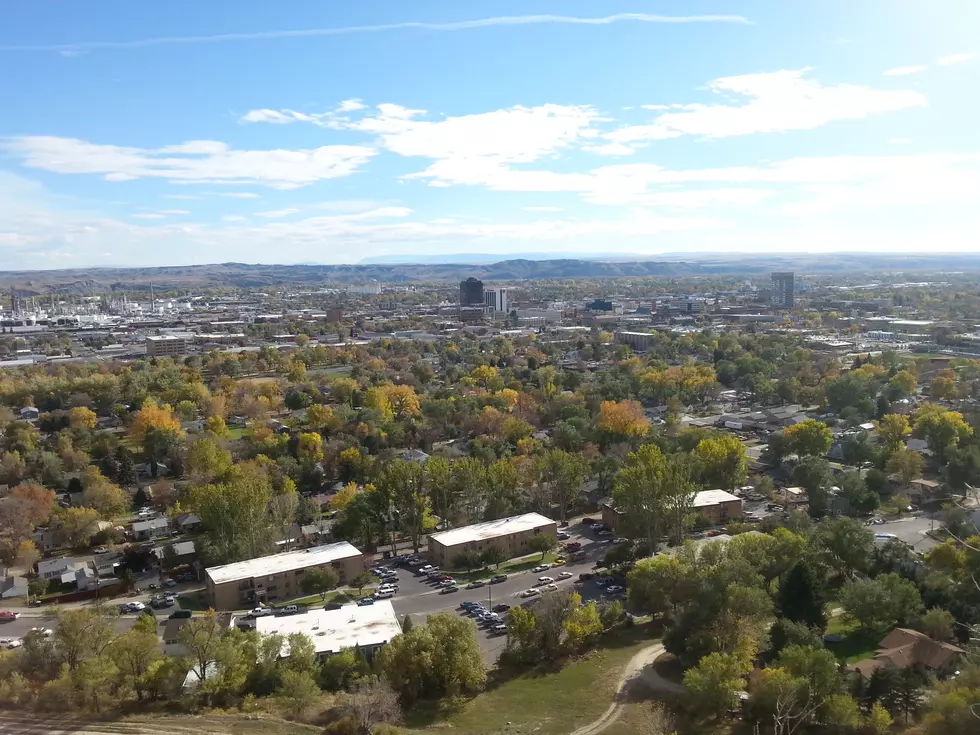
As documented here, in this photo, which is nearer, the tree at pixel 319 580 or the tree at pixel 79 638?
the tree at pixel 79 638

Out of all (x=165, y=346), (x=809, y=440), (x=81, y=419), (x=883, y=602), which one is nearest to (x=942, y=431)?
(x=809, y=440)

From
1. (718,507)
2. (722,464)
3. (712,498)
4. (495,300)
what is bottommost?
(718,507)

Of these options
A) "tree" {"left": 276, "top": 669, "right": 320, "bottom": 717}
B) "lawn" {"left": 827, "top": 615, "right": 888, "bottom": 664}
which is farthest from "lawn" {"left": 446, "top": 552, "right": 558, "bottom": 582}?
"lawn" {"left": 827, "top": 615, "right": 888, "bottom": 664}

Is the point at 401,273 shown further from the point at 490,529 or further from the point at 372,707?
the point at 372,707

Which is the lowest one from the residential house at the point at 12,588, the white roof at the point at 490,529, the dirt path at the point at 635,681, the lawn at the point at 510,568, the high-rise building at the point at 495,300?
the residential house at the point at 12,588

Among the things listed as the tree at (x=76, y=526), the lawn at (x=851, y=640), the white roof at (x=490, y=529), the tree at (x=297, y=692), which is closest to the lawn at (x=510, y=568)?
the white roof at (x=490, y=529)

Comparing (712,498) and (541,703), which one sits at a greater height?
(712,498)

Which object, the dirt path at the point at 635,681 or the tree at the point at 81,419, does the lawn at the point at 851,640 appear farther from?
the tree at the point at 81,419
